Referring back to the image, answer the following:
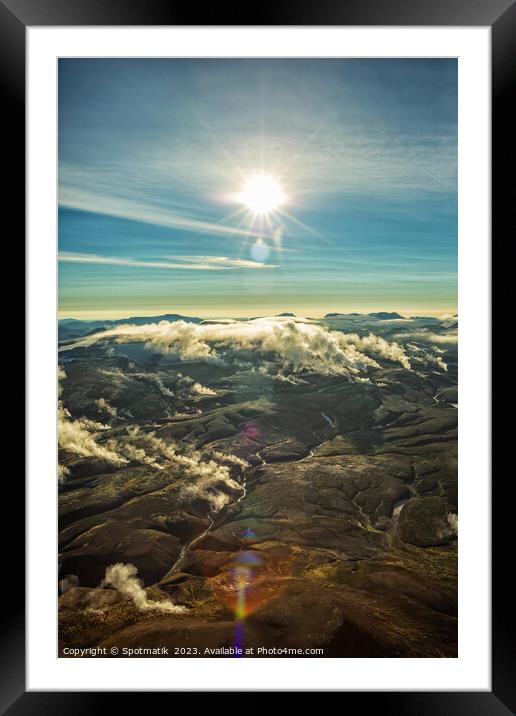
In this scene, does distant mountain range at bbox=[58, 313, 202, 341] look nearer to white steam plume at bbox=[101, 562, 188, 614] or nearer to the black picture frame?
the black picture frame

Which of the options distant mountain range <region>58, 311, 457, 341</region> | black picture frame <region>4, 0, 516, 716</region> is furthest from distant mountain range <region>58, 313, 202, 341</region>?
black picture frame <region>4, 0, 516, 716</region>

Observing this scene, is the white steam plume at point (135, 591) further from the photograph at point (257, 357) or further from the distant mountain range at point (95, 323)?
the distant mountain range at point (95, 323)

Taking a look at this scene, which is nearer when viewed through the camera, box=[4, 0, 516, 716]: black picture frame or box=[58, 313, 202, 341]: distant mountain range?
box=[4, 0, 516, 716]: black picture frame

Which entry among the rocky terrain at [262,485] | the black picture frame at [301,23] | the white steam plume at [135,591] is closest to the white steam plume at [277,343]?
the rocky terrain at [262,485]

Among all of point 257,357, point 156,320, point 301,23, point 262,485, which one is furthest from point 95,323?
point 301,23

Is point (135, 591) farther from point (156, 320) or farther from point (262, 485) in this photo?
point (156, 320)

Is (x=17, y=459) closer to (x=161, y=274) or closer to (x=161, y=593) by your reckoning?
(x=161, y=593)
